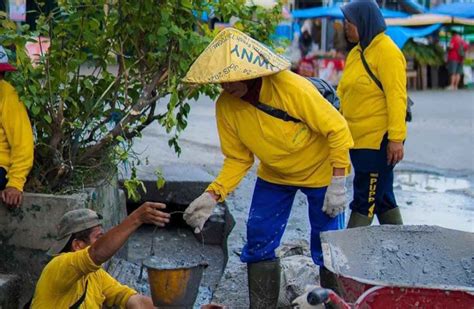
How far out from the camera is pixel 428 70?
23.7 m

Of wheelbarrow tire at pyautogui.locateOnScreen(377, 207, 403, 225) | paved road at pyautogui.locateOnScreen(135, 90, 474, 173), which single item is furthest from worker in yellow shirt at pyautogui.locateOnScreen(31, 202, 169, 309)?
paved road at pyautogui.locateOnScreen(135, 90, 474, 173)

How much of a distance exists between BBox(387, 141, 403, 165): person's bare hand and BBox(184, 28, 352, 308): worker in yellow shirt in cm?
82

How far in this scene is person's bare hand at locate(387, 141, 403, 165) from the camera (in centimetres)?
539

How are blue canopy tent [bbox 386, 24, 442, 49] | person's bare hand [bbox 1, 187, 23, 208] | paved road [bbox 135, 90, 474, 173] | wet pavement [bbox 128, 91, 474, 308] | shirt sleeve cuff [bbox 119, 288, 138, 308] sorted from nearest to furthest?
shirt sleeve cuff [bbox 119, 288, 138, 308]
person's bare hand [bbox 1, 187, 23, 208]
wet pavement [bbox 128, 91, 474, 308]
paved road [bbox 135, 90, 474, 173]
blue canopy tent [bbox 386, 24, 442, 49]

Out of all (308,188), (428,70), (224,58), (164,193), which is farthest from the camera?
(428,70)

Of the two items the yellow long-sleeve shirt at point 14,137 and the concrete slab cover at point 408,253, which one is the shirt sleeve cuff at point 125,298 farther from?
the yellow long-sleeve shirt at point 14,137

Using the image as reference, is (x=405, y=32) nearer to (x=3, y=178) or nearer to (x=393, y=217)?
(x=393, y=217)

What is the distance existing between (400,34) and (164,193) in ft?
53.2

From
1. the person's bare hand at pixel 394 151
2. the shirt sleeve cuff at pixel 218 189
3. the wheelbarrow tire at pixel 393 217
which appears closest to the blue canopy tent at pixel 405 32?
the wheelbarrow tire at pixel 393 217

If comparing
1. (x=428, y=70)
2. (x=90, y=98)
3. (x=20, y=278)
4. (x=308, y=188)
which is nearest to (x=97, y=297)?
(x=20, y=278)

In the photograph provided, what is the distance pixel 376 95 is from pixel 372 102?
54mm

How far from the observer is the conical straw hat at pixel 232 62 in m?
4.24

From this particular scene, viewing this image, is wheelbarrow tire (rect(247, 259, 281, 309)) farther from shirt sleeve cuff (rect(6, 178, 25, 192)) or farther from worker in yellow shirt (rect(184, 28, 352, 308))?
shirt sleeve cuff (rect(6, 178, 25, 192))

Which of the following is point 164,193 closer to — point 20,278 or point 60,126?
point 60,126
